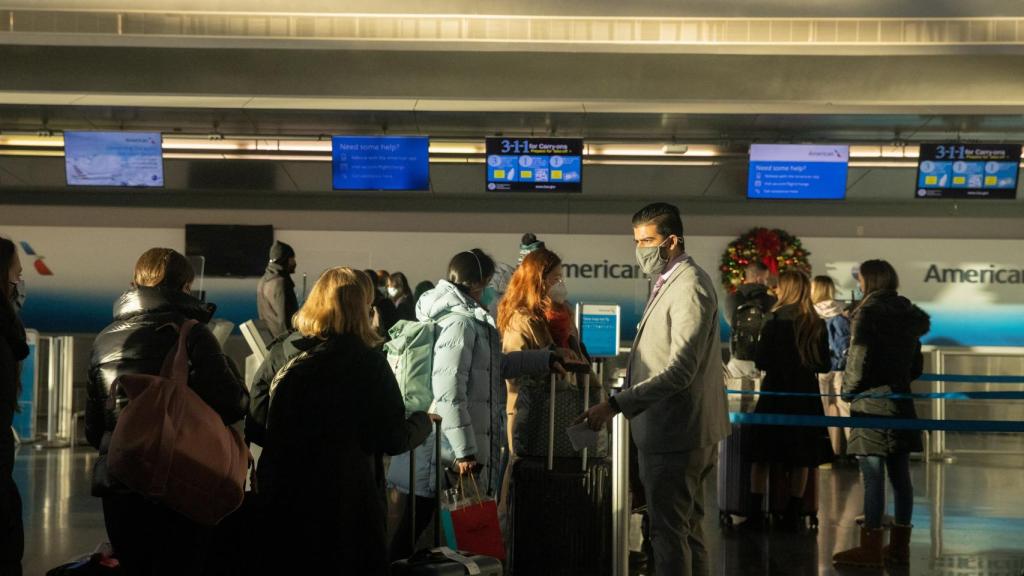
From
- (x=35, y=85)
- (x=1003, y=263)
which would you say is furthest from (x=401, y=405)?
(x=1003, y=263)

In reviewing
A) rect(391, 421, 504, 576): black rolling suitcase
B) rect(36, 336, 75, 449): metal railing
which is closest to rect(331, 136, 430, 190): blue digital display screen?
rect(36, 336, 75, 449): metal railing

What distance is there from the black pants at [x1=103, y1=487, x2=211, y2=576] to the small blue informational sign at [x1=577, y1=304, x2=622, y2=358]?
553 centimetres

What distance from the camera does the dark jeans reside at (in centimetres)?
576

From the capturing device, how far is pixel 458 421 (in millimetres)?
4555

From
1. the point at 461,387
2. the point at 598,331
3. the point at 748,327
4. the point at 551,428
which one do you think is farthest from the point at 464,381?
the point at 598,331

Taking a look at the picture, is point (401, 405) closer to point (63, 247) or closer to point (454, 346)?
point (454, 346)


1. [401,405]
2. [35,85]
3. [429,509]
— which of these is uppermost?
[35,85]

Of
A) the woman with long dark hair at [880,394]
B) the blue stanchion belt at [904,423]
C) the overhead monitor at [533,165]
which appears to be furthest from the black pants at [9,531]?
the overhead monitor at [533,165]

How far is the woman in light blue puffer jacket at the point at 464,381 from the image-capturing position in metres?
4.57

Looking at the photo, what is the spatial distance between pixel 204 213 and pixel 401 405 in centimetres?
1034

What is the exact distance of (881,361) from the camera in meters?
5.78

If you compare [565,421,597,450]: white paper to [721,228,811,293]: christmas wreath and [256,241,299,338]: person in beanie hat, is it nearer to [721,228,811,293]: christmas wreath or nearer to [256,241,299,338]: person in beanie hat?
[256,241,299,338]: person in beanie hat

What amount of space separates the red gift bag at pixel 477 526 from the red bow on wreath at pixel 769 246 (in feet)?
28.1

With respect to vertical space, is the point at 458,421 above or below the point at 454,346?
Answer: below
